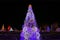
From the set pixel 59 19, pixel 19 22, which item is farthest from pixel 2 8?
pixel 59 19

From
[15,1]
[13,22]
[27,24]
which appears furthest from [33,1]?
[27,24]

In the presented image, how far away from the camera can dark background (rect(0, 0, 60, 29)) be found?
40.7 feet

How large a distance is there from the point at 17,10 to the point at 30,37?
581 centimetres

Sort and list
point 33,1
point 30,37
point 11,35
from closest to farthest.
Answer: point 30,37
point 11,35
point 33,1

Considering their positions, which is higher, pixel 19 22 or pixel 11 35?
pixel 19 22

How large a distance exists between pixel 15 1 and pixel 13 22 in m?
1.34

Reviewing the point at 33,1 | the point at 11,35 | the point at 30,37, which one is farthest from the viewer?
the point at 33,1

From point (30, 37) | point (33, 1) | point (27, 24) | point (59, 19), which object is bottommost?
point (30, 37)

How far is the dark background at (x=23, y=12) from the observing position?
488 inches

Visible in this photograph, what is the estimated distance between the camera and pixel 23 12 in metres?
12.6

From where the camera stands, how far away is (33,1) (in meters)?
12.0

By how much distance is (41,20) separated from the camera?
12.7 m

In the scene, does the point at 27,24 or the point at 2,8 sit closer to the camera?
the point at 27,24

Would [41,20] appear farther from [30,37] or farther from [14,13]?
[30,37]
